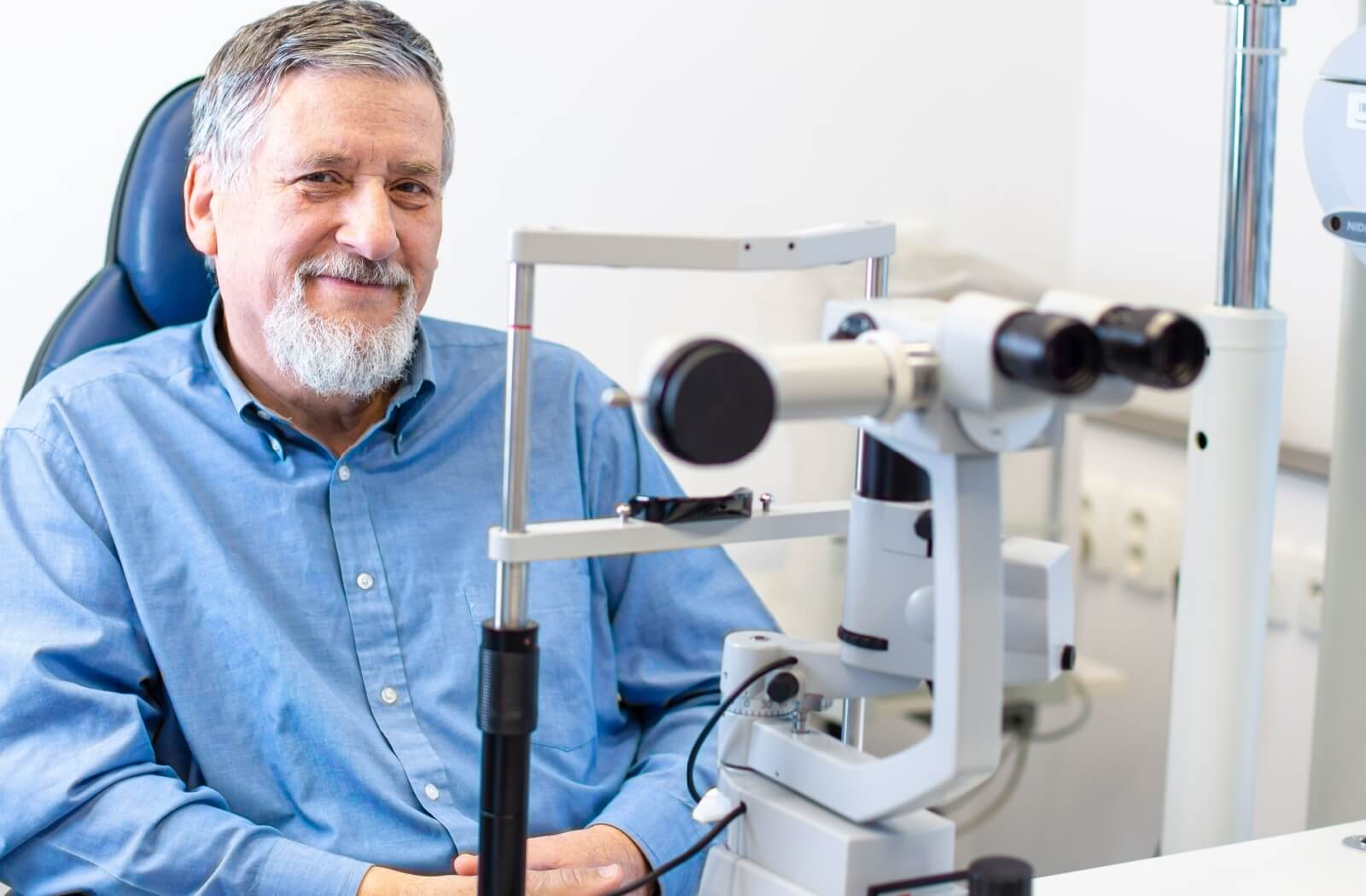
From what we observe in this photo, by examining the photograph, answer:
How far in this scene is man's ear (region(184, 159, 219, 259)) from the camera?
1.46 metres

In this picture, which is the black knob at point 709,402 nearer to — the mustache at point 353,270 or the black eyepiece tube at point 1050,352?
the black eyepiece tube at point 1050,352

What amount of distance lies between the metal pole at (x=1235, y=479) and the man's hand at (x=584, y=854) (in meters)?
0.50

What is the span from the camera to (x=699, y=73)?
2.08 m

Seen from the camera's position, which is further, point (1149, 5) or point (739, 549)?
point (1149, 5)

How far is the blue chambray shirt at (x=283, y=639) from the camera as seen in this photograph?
121 centimetres

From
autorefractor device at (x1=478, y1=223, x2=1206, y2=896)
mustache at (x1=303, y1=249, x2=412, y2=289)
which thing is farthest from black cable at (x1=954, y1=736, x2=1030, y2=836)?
autorefractor device at (x1=478, y1=223, x2=1206, y2=896)

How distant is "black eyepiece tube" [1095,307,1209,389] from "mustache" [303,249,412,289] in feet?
2.71

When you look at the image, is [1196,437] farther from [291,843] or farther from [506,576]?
[291,843]

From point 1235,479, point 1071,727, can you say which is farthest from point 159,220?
point 1071,727

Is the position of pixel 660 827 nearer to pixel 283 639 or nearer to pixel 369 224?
pixel 283 639

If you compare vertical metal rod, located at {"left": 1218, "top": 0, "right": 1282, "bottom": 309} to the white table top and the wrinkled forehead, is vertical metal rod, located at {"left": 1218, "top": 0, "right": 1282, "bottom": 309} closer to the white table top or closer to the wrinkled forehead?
the white table top

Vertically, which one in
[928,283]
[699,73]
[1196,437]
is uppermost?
[699,73]

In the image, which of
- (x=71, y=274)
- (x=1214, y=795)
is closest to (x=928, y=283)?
(x=1214, y=795)

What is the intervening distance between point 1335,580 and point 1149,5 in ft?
3.63
